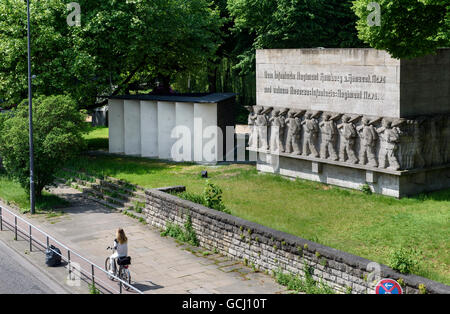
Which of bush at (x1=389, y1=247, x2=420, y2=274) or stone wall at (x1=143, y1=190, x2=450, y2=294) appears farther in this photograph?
stone wall at (x1=143, y1=190, x2=450, y2=294)

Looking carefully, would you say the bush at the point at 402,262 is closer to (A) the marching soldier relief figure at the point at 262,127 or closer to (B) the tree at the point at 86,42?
(A) the marching soldier relief figure at the point at 262,127

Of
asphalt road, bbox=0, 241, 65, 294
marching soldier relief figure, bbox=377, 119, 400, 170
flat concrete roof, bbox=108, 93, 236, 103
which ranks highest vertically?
flat concrete roof, bbox=108, 93, 236, 103

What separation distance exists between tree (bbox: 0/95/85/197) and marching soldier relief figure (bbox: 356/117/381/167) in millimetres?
11522

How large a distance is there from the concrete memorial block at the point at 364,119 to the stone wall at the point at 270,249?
643cm

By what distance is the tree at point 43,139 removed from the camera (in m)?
26.8

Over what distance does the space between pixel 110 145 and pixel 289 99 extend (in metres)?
13.4

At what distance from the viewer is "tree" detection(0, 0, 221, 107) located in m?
32.7

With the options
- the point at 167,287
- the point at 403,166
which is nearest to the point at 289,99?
the point at 403,166

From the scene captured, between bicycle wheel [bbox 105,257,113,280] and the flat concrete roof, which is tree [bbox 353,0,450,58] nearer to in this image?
bicycle wheel [bbox 105,257,113,280]

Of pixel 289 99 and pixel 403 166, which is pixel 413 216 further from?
pixel 289 99

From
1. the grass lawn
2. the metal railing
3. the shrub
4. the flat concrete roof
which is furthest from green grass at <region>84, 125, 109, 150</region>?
the shrub

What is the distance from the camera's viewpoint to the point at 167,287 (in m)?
17.8

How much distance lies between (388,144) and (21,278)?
12.8m

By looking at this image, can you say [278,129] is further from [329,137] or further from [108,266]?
[108,266]
